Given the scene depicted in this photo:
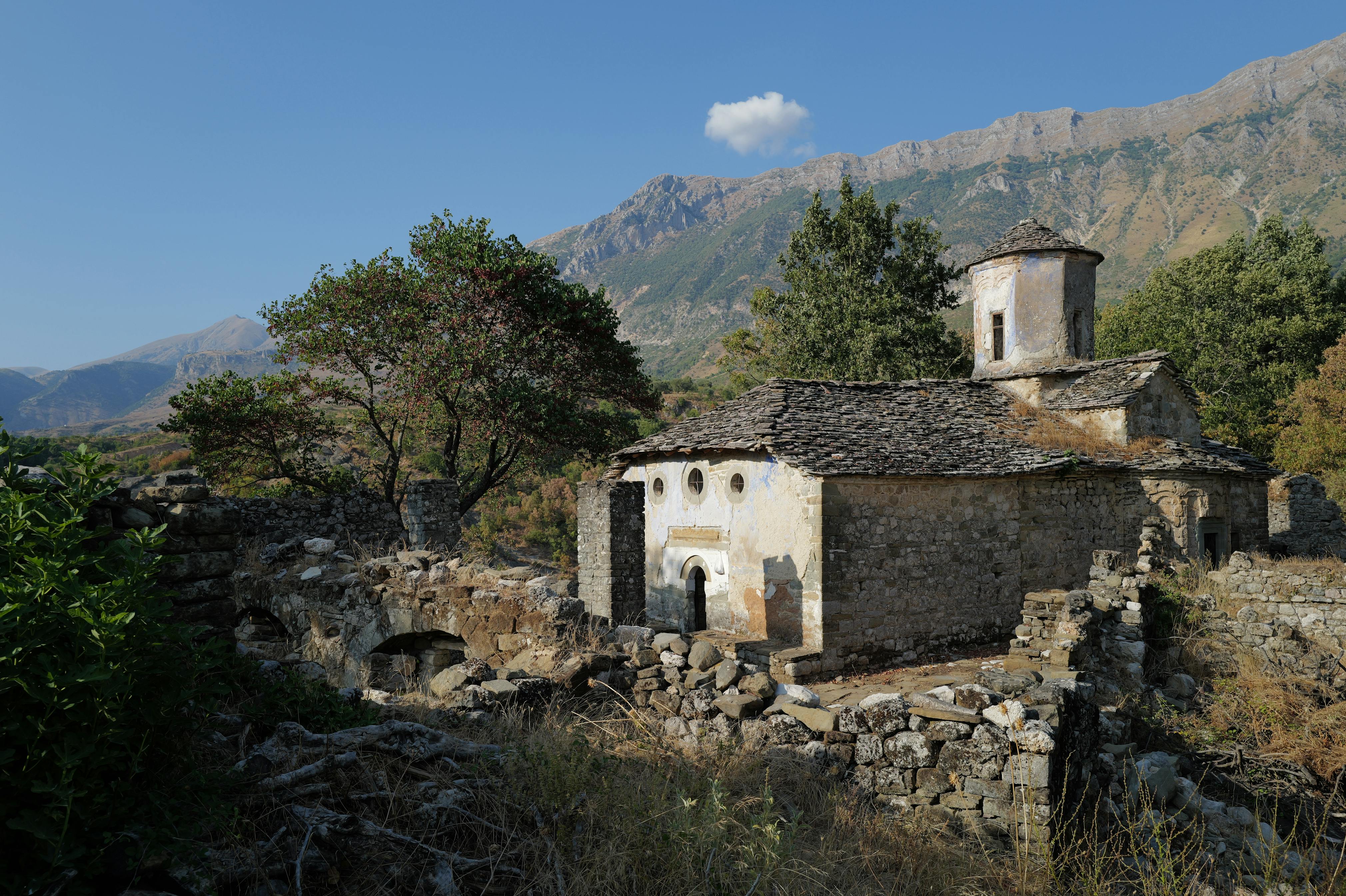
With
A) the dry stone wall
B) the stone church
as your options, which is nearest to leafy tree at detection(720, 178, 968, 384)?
the stone church

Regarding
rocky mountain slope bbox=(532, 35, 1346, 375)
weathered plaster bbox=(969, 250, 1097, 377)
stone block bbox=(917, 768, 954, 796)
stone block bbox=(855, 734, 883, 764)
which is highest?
rocky mountain slope bbox=(532, 35, 1346, 375)

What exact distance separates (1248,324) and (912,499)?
984 inches

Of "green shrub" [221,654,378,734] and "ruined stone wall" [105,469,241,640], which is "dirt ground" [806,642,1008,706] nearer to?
"green shrub" [221,654,378,734]

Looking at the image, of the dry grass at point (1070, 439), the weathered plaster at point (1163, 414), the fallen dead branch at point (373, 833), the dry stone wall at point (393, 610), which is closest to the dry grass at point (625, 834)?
the fallen dead branch at point (373, 833)

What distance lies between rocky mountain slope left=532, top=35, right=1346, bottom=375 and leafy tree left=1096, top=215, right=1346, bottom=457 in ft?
168

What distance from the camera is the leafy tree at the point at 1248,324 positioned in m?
27.2

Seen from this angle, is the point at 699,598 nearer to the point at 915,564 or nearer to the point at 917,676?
the point at 915,564

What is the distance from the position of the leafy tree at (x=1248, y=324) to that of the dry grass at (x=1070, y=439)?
621 inches

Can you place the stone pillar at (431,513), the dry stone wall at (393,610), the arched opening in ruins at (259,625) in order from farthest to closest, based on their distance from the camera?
the stone pillar at (431,513), the arched opening in ruins at (259,625), the dry stone wall at (393,610)

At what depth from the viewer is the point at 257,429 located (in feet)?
51.8

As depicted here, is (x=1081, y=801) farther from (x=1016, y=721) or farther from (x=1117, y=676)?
(x=1117, y=676)

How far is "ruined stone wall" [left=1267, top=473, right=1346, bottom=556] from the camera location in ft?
57.8

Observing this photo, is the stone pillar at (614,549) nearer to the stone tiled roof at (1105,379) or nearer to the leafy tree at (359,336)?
the leafy tree at (359,336)

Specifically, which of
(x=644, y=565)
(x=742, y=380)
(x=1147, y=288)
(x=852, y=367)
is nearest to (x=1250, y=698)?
(x=644, y=565)
